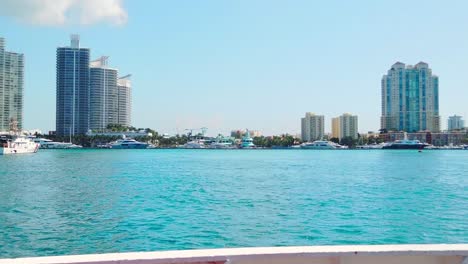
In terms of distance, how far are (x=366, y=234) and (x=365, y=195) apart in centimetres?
1518

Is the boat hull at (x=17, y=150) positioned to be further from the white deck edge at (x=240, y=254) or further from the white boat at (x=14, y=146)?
the white deck edge at (x=240, y=254)

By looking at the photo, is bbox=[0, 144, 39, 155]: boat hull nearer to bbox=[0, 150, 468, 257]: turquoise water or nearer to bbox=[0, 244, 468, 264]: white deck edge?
bbox=[0, 150, 468, 257]: turquoise water

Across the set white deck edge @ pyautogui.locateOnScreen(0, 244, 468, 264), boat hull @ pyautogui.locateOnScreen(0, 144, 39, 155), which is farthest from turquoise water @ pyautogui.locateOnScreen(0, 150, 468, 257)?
boat hull @ pyautogui.locateOnScreen(0, 144, 39, 155)

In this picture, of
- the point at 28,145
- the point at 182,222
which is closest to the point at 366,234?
the point at 182,222

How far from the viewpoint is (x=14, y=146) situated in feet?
450

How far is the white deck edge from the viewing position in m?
3.96

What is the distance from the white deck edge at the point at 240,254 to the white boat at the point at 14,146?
453 feet

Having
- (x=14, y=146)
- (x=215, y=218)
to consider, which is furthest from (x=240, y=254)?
(x=14, y=146)

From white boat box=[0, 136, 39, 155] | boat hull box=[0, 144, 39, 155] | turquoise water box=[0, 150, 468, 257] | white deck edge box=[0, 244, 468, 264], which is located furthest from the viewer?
white boat box=[0, 136, 39, 155]

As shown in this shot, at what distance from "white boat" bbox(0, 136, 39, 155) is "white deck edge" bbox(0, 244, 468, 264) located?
13794 cm

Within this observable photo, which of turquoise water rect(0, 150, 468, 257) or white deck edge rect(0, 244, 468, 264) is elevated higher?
white deck edge rect(0, 244, 468, 264)

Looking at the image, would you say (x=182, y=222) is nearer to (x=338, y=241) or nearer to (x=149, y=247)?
(x=149, y=247)

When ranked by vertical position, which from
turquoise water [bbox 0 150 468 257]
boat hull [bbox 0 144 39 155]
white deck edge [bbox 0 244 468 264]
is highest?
white deck edge [bbox 0 244 468 264]

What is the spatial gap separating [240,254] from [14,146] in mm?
147993
